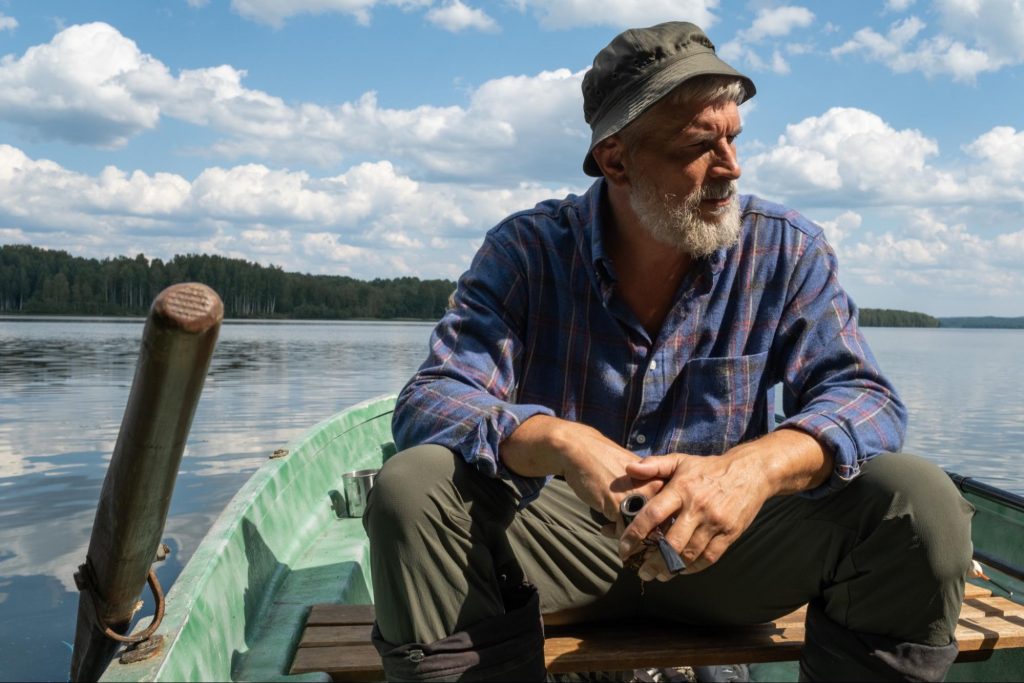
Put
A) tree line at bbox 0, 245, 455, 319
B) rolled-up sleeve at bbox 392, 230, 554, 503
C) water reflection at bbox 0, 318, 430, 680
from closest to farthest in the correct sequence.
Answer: rolled-up sleeve at bbox 392, 230, 554, 503, water reflection at bbox 0, 318, 430, 680, tree line at bbox 0, 245, 455, 319

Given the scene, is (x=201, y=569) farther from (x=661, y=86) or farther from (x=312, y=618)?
(x=661, y=86)

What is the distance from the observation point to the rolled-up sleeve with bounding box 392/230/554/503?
1.99 meters

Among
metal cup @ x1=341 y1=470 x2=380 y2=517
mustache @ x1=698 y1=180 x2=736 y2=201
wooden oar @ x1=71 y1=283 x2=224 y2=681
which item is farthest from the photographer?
metal cup @ x1=341 y1=470 x2=380 y2=517

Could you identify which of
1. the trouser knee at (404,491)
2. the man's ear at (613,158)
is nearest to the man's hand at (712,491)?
the trouser knee at (404,491)

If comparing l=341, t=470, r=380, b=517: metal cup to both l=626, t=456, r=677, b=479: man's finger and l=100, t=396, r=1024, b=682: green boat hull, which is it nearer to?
l=100, t=396, r=1024, b=682: green boat hull

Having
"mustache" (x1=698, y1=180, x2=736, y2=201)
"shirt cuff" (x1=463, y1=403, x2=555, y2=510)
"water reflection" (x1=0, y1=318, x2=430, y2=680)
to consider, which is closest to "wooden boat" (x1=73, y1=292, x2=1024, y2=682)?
"shirt cuff" (x1=463, y1=403, x2=555, y2=510)

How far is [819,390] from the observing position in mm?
2230

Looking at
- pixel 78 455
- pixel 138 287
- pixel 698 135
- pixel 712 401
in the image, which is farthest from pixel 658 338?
pixel 138 287

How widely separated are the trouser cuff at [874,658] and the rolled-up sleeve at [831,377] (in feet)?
1.07

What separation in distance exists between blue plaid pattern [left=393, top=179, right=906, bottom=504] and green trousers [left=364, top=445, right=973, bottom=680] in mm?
313

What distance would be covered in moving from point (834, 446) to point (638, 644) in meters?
0.70

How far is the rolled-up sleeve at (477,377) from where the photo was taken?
1.99m

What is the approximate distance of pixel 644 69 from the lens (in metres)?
2.29

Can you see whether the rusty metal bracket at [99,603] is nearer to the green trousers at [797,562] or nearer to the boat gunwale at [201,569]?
the boat gunwale at [201,569]
